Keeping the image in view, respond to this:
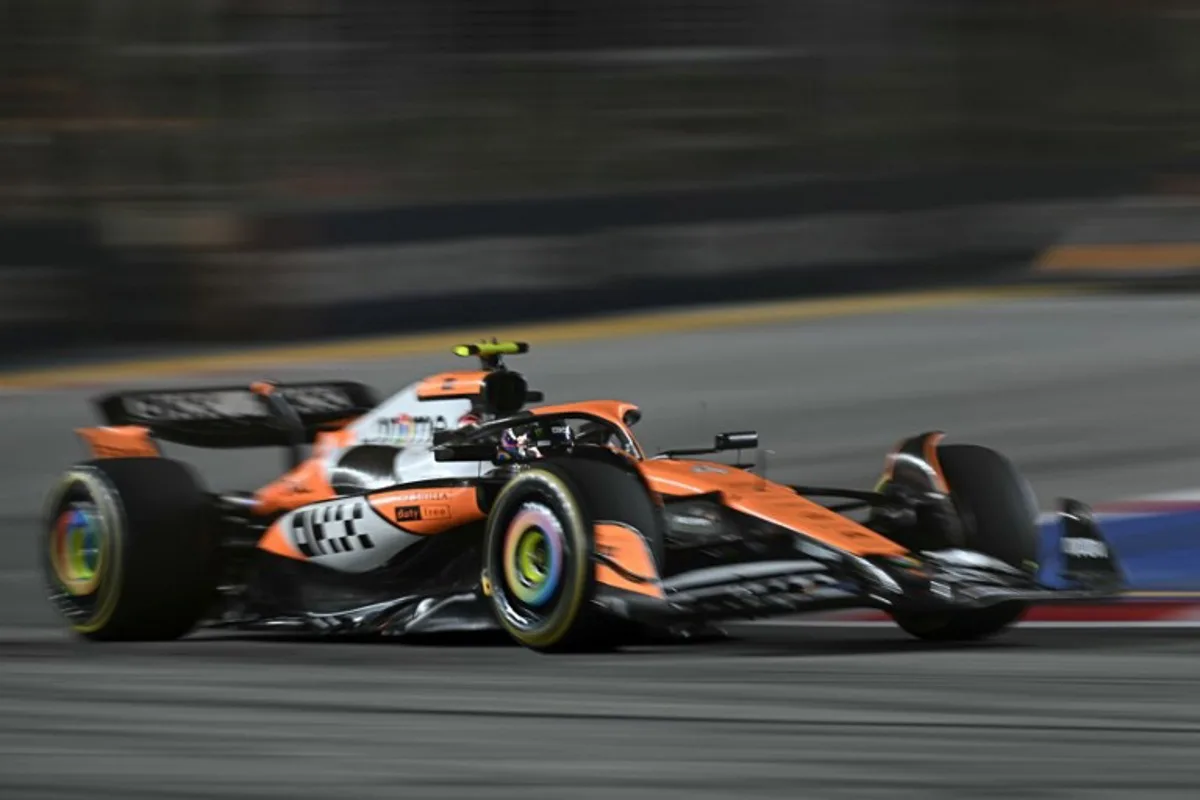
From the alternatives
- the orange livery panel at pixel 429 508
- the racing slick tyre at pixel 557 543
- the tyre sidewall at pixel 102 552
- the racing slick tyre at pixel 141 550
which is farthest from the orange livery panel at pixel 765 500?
the tyre sidewall at pixel 102 552

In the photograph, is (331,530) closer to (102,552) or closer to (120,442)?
(102,552)

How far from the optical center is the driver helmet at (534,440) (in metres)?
7.14

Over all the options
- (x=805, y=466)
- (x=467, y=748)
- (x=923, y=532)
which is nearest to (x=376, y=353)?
(x=805, y=466)

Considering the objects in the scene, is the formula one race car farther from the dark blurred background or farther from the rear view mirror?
the dark blurred background

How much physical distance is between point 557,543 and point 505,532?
0.87 feet

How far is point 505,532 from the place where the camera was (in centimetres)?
665

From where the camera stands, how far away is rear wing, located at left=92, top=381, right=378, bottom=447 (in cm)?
846

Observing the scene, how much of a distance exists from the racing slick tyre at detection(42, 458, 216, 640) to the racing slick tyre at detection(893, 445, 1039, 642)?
2231 mm

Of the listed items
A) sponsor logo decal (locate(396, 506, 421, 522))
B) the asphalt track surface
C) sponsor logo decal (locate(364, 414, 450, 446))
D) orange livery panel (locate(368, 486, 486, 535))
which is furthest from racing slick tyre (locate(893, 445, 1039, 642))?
sponsor logo decal (locate(364, 414, 450, 446))

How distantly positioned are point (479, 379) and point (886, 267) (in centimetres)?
766

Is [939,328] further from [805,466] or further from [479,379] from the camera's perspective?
[479,379]

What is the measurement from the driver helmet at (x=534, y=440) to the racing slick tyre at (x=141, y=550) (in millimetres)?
1101

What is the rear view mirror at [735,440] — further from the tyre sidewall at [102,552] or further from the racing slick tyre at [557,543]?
the tyre sidewall at [102,552]

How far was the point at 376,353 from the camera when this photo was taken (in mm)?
13359
